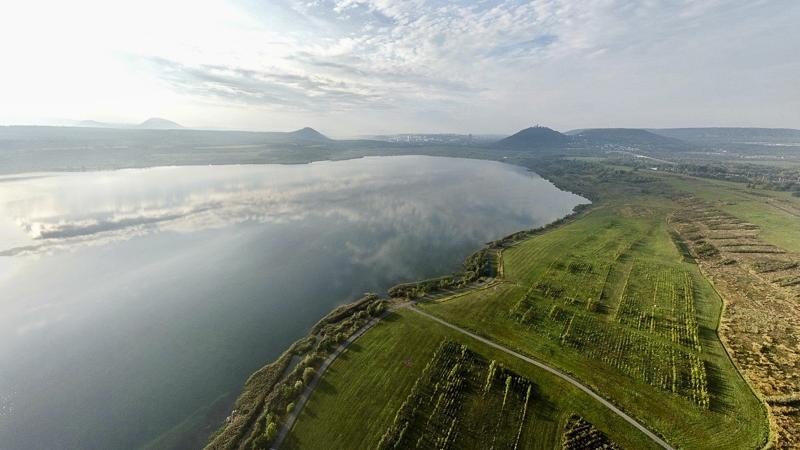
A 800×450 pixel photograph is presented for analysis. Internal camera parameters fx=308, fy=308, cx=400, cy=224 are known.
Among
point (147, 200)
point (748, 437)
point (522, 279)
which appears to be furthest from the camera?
point (147, 200)

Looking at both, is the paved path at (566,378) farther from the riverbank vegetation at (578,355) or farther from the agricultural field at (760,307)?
the agricultural field at (760,307)

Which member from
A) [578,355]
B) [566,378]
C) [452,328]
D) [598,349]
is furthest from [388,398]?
[598,349]

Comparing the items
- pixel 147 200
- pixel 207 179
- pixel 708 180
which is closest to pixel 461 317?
pixel 147 200

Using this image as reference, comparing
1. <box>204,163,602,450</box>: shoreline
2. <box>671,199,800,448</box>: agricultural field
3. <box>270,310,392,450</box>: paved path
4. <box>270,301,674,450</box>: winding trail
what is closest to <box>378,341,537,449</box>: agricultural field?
<box>270,301,674,450</box>: winding trail

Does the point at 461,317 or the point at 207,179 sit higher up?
the point at 207,179

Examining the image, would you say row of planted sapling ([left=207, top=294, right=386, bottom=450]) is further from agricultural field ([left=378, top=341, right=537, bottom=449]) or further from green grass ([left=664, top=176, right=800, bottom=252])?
green grass ([left=664, top=176, right=800, bottom=252])

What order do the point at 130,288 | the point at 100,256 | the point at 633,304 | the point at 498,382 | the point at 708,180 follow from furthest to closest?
the point at 708,180 < the point at 100,256 < the point at 130,288 < the point at 633,304 < the point at 498,382

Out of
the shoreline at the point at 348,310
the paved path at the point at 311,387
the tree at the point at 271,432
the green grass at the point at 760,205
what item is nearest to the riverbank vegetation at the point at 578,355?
the shoreline at the point at 348,310

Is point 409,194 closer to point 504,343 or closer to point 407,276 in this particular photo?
point 407,276
